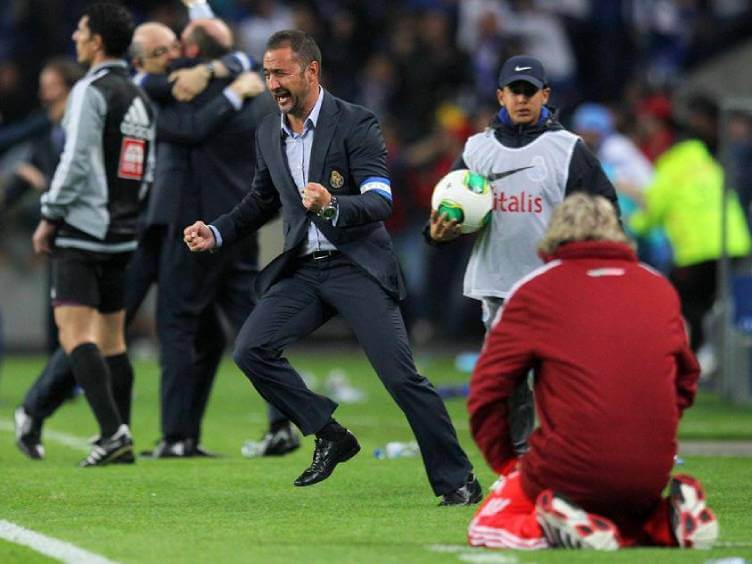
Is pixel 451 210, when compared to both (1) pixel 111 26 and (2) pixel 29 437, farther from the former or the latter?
(2) pixel 29 437

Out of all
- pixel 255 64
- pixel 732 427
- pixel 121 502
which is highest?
pixel 255 64

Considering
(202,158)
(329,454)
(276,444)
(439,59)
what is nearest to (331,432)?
(329,454)

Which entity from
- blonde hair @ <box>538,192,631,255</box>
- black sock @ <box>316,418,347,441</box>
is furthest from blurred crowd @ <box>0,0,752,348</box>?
blonde hair @ <box>538,192,631,255</box>

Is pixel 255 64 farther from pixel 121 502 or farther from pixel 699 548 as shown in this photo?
pixel 699 548

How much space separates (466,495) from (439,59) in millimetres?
14024

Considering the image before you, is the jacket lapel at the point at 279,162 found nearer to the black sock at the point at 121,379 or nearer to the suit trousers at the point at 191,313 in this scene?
the suit trousers at the point at 191,313

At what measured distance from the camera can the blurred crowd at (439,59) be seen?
69.2 feet

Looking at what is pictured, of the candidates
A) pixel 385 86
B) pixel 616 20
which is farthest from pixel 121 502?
pixel 616 20

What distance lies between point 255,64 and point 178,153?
2.57ft

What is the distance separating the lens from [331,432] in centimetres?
881

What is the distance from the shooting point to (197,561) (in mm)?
6840

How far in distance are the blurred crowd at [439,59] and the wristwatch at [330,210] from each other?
11.7 metres

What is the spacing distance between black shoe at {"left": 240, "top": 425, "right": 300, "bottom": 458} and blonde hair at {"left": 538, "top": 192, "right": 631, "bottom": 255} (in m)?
4.64

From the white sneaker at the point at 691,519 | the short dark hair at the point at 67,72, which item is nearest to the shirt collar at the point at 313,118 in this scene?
the white sneaker at the point at 691,519
